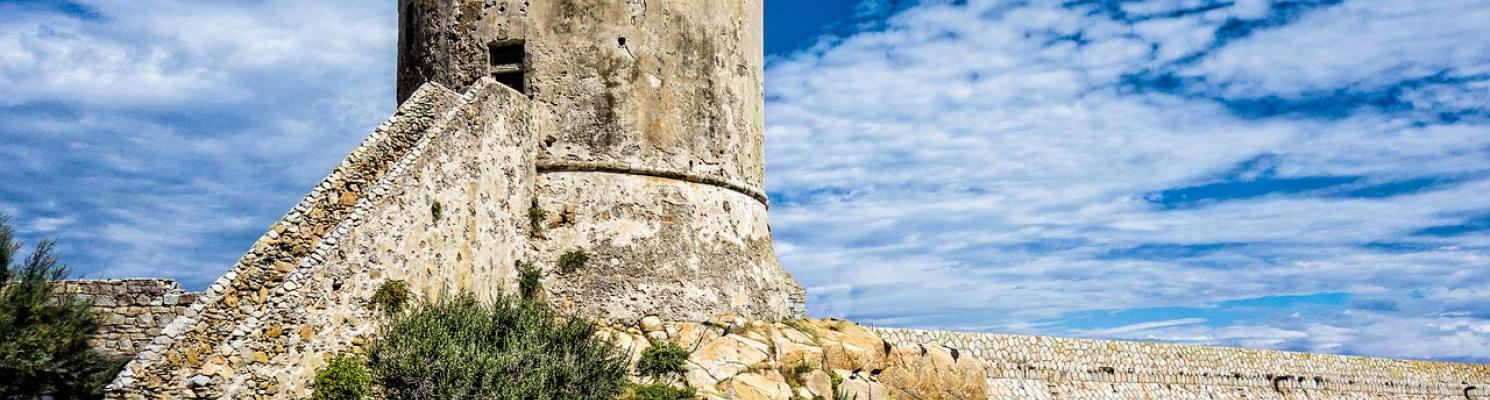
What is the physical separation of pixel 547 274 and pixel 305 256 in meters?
4.11

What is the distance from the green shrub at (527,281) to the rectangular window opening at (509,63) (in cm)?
238

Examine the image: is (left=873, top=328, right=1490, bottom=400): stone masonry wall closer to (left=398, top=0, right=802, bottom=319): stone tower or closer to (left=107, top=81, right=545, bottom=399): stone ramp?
(left=398, top=0, right=802, bottom=319): stone tower

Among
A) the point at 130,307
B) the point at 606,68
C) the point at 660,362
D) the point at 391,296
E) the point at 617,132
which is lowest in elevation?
the point at 660,362

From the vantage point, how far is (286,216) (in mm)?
13664

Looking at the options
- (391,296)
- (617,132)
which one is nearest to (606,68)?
(617,132)

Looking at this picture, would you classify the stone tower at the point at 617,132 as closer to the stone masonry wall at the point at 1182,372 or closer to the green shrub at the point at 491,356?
the green shrub at the point at 491,356

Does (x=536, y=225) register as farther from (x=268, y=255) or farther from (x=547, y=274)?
(x=268, y=255)

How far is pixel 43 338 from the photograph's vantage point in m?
15.4

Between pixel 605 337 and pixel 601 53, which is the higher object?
pixel 601 53

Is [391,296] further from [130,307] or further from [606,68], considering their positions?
[130,307]

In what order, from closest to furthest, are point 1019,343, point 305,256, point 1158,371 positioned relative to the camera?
point 305,256, point 1019,343, point 1158,371

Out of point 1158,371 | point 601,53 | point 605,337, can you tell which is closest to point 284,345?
point 605,337

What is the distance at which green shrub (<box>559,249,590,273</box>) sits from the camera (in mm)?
16750

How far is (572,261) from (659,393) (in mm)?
2820
